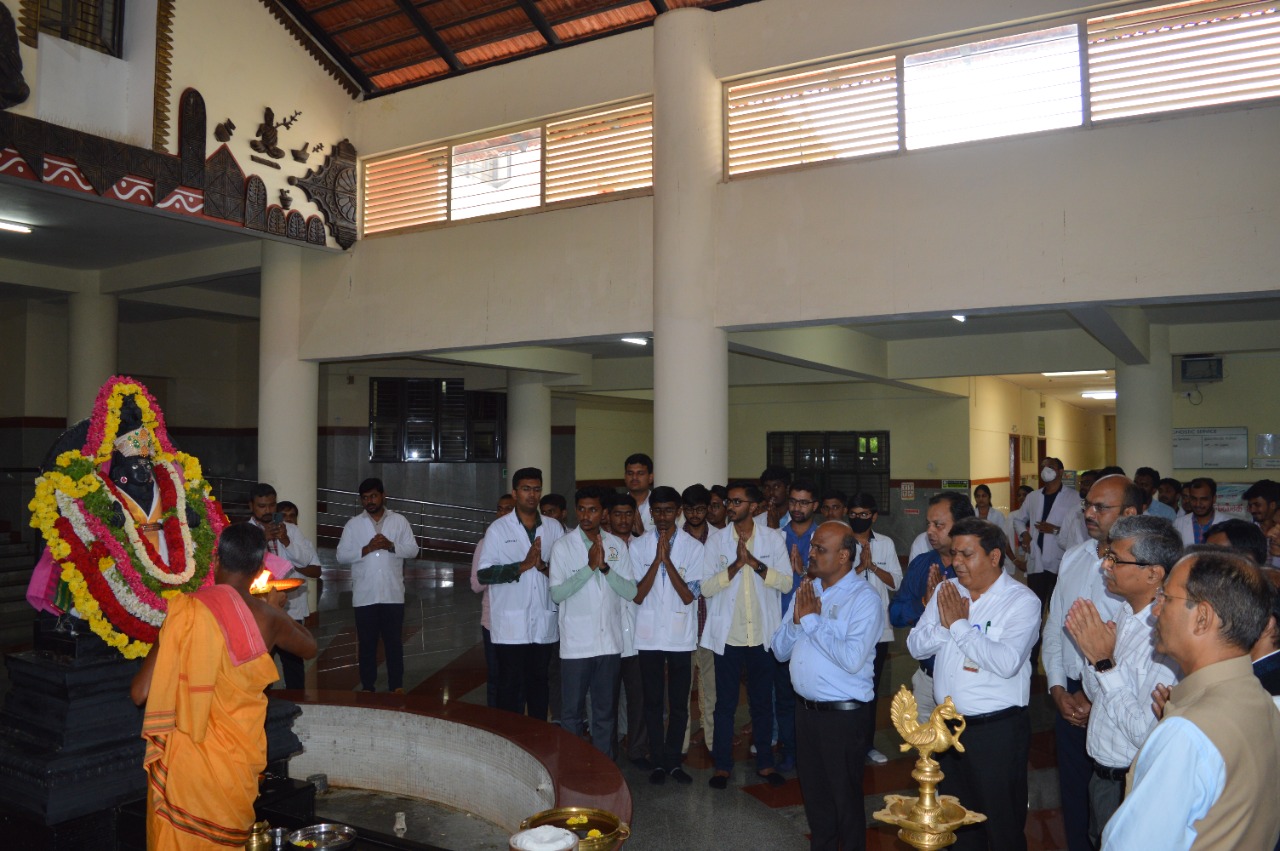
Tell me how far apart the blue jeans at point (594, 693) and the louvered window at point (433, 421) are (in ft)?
38.3

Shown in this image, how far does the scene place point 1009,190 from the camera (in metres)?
7.09

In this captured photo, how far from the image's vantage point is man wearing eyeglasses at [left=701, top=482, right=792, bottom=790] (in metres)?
5.64

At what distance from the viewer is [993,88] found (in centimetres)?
728

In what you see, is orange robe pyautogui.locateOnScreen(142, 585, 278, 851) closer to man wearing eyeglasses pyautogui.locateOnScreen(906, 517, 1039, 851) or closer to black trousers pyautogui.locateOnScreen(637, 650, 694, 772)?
man wearing eyeglasses pyautogui.locateOnScreen(906, 517, 1039, 851)

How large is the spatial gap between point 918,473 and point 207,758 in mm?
15097

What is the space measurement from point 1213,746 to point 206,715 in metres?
3.05

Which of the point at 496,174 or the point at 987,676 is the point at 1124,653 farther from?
the point at 496,174

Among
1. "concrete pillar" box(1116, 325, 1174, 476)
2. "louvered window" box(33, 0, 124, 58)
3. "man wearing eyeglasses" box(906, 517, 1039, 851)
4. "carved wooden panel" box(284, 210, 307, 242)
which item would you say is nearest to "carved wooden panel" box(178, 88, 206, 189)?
"louvered window" box(33, 0, 124, 58)

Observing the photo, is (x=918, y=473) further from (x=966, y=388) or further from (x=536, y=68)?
(x=536, y=68)

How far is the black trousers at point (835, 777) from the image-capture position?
13.4ft

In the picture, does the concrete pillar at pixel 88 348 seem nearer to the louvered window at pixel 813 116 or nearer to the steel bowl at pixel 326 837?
the louvered window at pixel 813 116

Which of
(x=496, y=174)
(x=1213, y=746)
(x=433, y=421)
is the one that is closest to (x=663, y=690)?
(x=1213, y=746)

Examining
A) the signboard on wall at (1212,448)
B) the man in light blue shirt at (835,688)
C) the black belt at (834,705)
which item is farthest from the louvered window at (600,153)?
the signboard on wall at (1212,448)

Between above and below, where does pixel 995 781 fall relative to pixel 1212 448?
below
